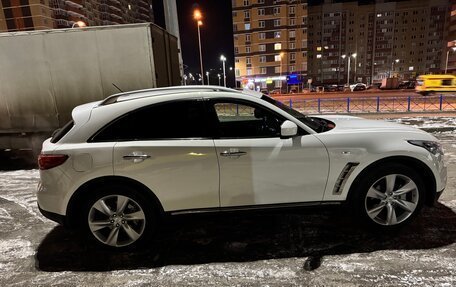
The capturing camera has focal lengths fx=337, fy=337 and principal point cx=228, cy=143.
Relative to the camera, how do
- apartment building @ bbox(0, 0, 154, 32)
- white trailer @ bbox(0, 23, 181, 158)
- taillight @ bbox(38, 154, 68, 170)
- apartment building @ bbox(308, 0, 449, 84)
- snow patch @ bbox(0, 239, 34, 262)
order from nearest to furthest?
taillight @ bbox(38, 154, 68, 170)
snow patch @ bbox(0, 239, 34, 262)
white trailer @ bbox(0, 23, 181, 158)
apartment building @ bbox(0, 0, 154, 32)
apartment building @ bbox(308, 0, 449, 84)

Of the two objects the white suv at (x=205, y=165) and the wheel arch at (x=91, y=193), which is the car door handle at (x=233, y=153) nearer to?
the white suv at (x=205, y=165)

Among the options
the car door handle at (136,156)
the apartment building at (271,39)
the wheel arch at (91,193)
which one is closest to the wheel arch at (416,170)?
the wheel arch at (91,193)

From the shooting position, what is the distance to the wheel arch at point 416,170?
382 centimetres

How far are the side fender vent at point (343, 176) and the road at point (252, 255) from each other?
0.29 metres

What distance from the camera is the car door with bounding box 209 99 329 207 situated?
3672 millimetres

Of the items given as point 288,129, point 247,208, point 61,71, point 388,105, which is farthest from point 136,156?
point 388,105

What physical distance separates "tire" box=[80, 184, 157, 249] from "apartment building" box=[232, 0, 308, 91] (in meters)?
72.8

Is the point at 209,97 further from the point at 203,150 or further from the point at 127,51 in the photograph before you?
the point at 127,51

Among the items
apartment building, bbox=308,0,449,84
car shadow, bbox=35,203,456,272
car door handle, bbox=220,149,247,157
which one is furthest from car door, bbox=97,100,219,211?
apartment building, bbox=308,0,449,84

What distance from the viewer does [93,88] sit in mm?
7844

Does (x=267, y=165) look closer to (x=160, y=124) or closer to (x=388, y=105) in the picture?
(x=160, y=124)

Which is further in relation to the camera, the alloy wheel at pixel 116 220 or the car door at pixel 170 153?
the alloy wheel at pixel 116 220

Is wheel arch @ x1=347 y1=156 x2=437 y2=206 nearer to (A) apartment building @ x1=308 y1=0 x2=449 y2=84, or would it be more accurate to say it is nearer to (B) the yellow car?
(B) the yellow car

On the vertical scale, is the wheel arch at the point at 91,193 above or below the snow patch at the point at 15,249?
above
